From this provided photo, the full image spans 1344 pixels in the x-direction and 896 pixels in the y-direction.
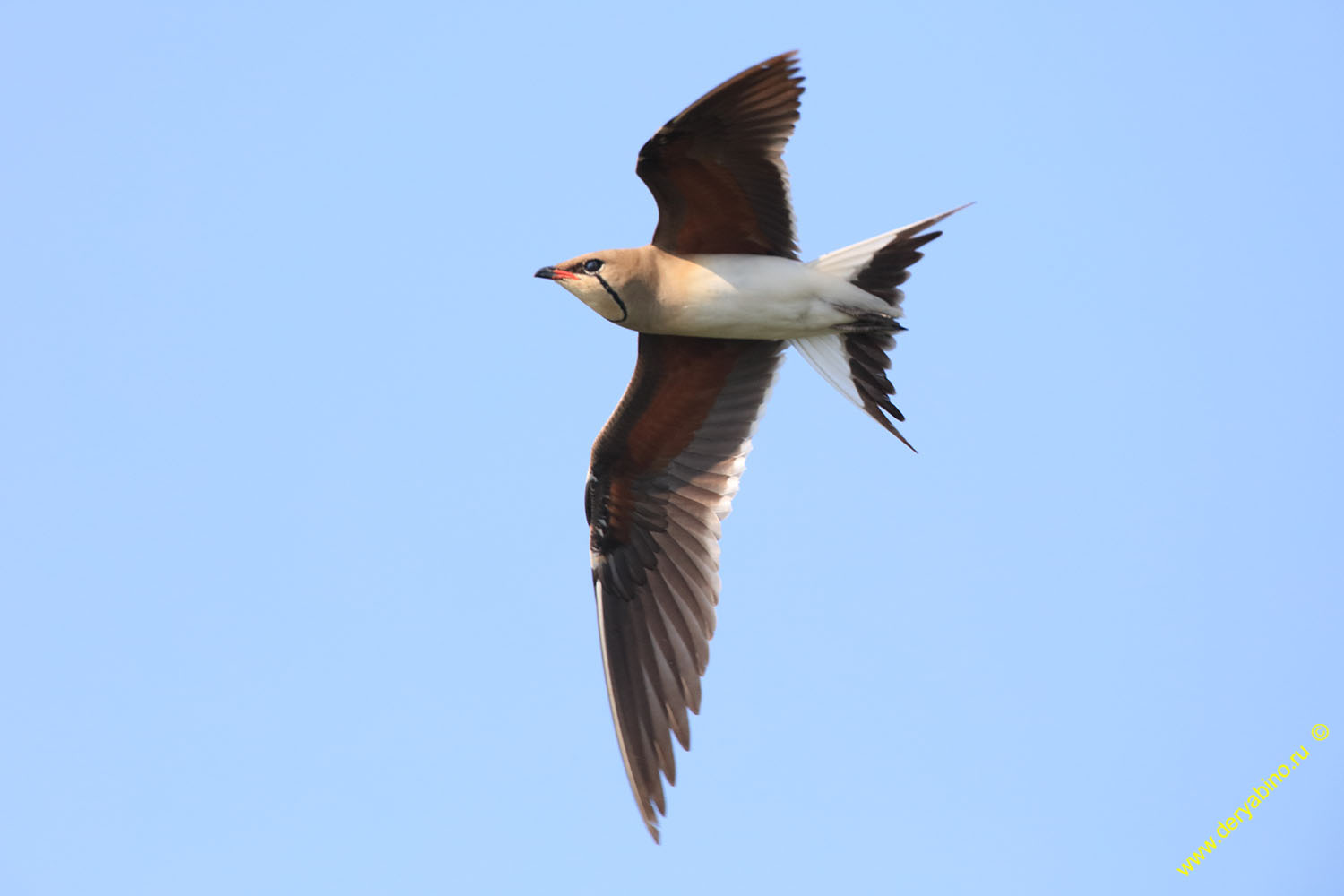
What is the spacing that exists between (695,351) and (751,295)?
2.64 feet

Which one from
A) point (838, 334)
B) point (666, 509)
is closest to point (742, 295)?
point (838, 334)

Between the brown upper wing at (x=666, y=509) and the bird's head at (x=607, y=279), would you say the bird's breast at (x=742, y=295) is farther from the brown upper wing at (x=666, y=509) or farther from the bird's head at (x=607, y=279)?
the brown upper wing at (x=666, y=509)

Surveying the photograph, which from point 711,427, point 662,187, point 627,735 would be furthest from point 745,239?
point 627,735

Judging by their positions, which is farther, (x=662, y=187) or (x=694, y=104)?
(x=662, y=187)

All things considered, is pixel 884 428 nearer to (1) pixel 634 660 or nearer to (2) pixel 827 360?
(2) pixel 827 360

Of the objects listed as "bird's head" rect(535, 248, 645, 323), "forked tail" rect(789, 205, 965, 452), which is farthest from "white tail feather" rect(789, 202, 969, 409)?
"bird's head" rect(535, 248, 645, 323)

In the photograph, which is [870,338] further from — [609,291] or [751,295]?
[609,291]

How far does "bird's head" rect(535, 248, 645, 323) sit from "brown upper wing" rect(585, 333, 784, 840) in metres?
0.66

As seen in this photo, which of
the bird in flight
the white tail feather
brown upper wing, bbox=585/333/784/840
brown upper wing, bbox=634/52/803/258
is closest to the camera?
brown upper wing, bbox=634/52/803/258

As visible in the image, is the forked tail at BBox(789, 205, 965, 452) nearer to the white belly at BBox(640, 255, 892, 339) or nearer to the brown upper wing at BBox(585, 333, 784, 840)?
the white belly at BBox(640, 255, 892, 339)

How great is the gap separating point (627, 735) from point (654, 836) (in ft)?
2.17

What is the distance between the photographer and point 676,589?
931cm

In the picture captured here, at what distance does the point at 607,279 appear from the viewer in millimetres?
8469

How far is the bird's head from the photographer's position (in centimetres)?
848
